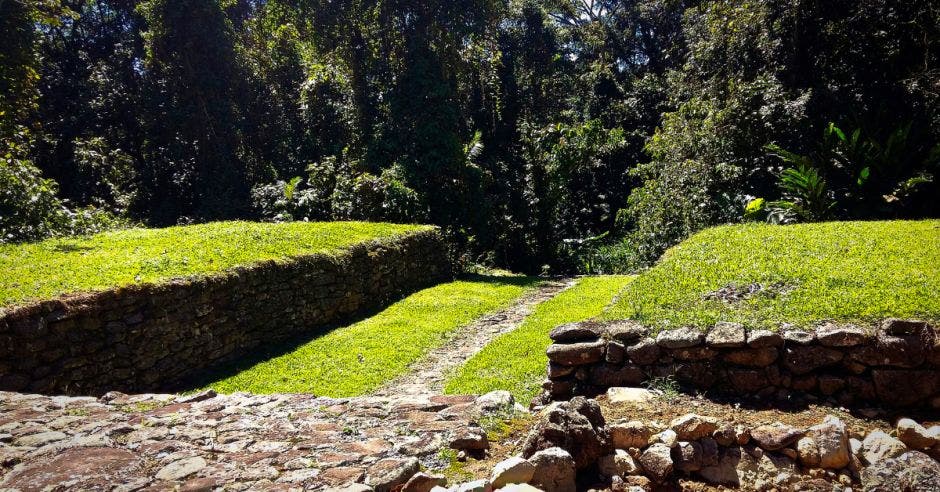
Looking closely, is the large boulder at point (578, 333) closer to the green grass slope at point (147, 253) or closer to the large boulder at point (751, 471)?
the large boulder at point (751, 471)

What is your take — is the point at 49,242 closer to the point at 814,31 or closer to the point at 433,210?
the point at 433,210

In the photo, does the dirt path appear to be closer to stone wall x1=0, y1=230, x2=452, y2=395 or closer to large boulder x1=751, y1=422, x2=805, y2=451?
stone wall x1=0, y1=230, x2=452, y2=395

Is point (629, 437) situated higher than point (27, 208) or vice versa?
point (27, 208)

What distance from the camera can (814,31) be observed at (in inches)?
503

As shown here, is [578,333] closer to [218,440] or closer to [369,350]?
[218,440]

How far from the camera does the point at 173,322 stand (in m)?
7.07

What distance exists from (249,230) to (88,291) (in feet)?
13.7

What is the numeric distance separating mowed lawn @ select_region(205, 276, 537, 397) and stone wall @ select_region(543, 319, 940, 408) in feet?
9.10

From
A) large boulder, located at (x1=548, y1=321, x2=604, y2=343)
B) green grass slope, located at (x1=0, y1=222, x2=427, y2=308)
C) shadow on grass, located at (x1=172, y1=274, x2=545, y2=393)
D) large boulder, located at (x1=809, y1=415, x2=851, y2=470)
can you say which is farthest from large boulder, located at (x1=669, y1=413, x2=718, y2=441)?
green grass slope, located at (x1=0, y1=222, x2=427, y2=308)

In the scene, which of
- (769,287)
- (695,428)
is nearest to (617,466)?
(695,428)

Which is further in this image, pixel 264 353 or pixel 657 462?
pixel 264 353

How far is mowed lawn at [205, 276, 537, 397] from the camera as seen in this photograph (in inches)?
270

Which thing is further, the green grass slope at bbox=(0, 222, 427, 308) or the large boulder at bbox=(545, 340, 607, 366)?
the green grass slope at bbox=(0, 222, 427, 308)

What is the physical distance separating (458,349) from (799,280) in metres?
4.42
